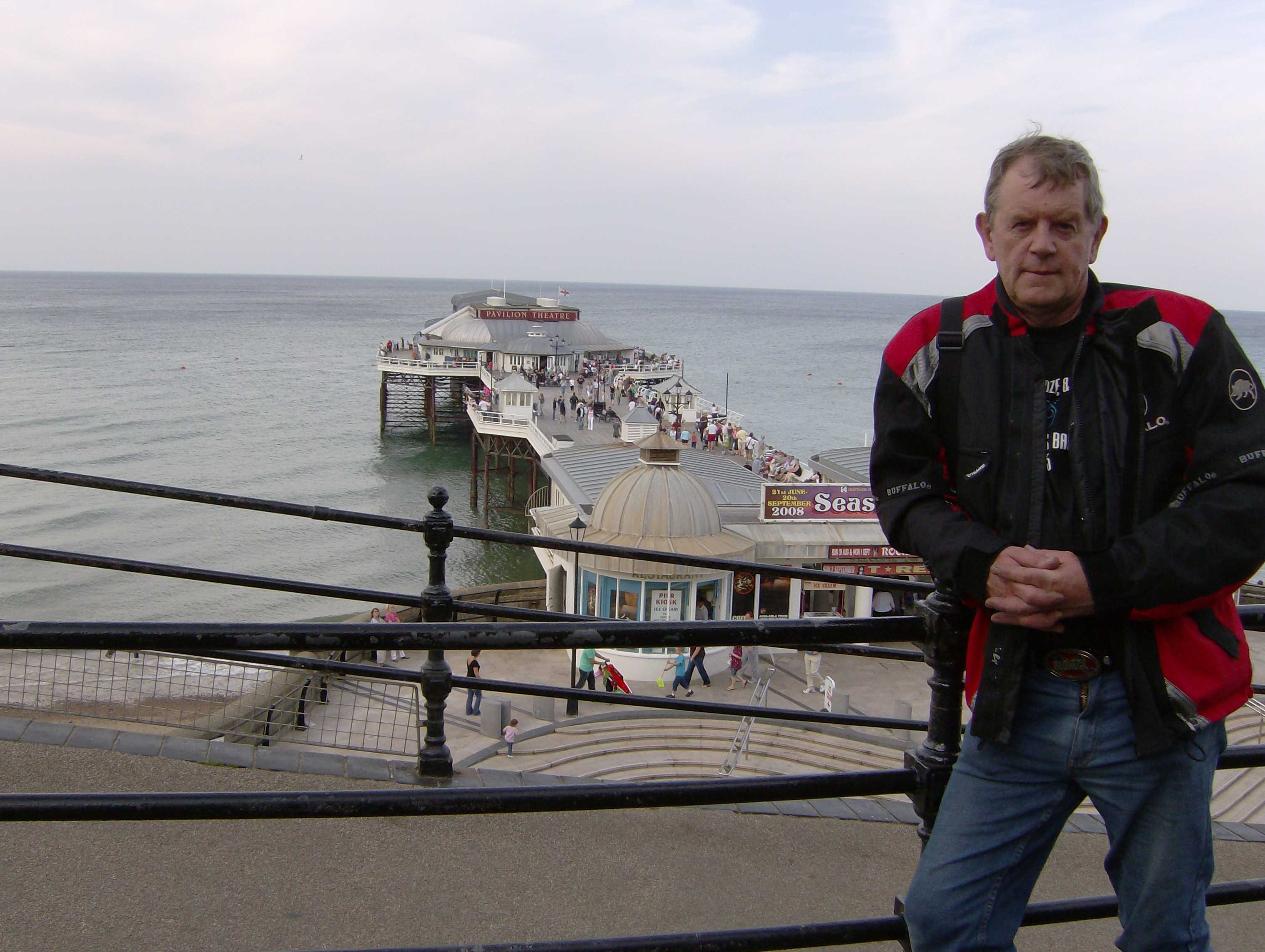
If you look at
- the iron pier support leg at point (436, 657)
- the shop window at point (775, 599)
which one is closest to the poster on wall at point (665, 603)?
the shop window at point (775, 599)

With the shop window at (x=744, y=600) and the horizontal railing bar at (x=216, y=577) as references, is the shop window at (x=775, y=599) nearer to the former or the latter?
the shop window at (x=744, y=600)

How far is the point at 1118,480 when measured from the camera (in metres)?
2.00

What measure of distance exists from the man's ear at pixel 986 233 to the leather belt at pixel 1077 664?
810 mm

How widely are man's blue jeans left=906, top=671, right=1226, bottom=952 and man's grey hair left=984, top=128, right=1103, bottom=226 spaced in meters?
0.95

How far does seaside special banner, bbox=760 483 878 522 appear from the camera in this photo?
912 inches

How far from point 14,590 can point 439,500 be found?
32.2 metres

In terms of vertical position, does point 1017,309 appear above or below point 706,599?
above

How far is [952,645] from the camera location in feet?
6.93

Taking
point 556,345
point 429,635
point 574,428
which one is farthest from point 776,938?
point 556,345

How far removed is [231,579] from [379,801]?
210cm

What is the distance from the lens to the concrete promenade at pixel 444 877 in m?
3.06

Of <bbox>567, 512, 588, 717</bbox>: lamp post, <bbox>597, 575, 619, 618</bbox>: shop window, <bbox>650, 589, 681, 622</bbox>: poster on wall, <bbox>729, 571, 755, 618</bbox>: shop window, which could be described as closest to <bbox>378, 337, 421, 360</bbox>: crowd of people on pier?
<bbox>729, 571, 755, 618</bbox>: shop window

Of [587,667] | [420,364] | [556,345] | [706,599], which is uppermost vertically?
[556,345]

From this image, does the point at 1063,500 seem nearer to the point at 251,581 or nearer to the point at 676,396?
the point at 251,581
